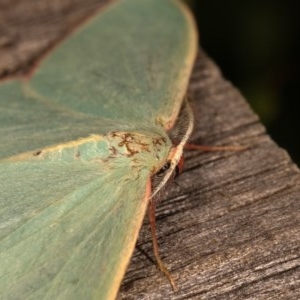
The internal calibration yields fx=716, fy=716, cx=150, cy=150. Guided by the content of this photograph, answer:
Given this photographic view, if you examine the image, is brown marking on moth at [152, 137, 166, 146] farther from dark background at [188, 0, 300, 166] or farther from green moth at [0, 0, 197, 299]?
dark background at [188, 0, 300, 166]

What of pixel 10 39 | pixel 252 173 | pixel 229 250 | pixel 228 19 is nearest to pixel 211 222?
pixel 229 250

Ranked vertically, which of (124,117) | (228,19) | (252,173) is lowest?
(228,19)

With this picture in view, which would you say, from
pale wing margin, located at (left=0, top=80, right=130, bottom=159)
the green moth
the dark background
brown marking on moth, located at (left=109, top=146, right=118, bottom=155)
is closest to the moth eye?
the green moth

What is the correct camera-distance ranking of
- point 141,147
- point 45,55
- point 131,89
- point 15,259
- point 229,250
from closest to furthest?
point 15,259 < point 229,250 < point 141,147 < point 131,89 < point 45,55

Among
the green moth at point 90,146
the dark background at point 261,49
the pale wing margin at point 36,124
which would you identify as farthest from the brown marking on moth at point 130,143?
the dark background at point 261,49

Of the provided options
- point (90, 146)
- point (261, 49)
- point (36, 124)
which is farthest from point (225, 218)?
point (261, 49)

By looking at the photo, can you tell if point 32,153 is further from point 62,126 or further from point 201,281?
point 201,281

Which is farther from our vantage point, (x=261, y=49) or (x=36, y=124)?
(x=261, y=49)

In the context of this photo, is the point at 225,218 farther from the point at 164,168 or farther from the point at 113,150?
the point at 113,150
